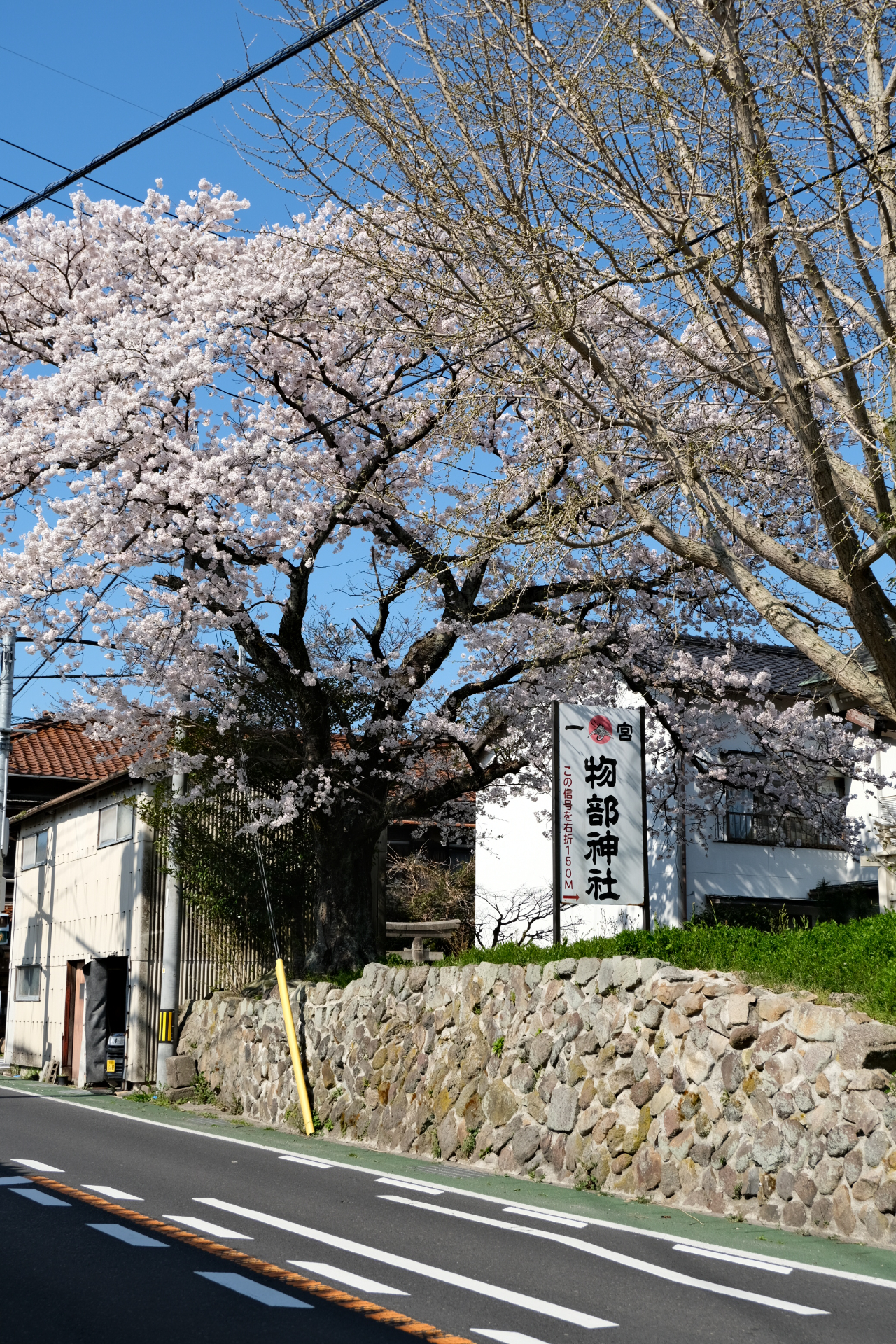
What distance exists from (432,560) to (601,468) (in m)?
5.72

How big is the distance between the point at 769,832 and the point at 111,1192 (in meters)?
17.5

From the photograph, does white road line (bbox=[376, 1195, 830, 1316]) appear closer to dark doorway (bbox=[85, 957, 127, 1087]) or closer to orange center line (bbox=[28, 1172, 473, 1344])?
orange center line (bbox=[28, 1172, 473, 1344])

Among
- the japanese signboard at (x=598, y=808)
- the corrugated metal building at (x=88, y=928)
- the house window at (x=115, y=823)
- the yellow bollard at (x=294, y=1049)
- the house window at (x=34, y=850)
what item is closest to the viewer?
the japanese signboard at (x=598, y=808)

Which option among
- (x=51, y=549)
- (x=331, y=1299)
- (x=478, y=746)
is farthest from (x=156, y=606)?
(x=331, y=1299)

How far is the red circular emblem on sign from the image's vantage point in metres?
13.7

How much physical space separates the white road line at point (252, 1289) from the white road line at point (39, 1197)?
8.03ft

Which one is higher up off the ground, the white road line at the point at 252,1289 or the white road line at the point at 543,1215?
the white road line at the point at 252,1289

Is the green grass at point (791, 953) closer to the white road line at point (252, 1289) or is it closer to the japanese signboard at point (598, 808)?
the japanese signboard at point (598, 808)

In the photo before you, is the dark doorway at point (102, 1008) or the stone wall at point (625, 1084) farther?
the dark doorway at point (102, 1008)

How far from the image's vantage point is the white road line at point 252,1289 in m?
6.05

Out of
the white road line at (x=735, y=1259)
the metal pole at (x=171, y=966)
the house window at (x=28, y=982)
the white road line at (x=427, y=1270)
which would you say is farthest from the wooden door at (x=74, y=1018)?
the white road line at (x=735, y=1259)

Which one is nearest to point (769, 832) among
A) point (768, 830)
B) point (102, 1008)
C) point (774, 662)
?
point (768, 830)

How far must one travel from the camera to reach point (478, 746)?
1775 cm

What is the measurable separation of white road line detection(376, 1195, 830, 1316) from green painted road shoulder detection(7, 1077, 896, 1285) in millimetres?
744
